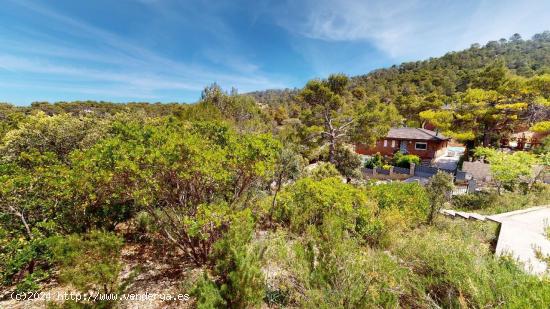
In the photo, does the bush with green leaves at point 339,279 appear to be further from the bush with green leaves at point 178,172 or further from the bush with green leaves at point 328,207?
the bush with green leaves at point 328,207

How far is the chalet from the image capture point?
29188mm

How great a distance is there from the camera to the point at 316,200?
28.7ft

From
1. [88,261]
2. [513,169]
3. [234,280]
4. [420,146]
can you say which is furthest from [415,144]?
[88,261]

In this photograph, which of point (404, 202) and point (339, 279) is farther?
point (404, 202)

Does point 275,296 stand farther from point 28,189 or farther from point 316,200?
point 28,189

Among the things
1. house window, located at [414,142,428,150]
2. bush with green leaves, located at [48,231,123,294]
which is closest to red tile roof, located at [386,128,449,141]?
house window, located at [414,142,428,150]

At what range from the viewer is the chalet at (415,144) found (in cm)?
2919

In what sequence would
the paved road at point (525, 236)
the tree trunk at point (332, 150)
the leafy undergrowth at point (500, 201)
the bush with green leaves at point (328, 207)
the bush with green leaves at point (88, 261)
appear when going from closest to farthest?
the bush with green leaves at point (88, 261), the paved road at point (525, 236), the bush with green leaves at point (328, 207), the leafy undergrowth at point (500, 201), the tree trunk at point (332, 150)

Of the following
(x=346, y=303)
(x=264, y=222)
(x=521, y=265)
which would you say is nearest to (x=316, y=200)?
(x=264, y=222)

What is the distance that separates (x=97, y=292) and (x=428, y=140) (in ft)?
107

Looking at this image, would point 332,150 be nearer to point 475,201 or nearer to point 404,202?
point 475,201

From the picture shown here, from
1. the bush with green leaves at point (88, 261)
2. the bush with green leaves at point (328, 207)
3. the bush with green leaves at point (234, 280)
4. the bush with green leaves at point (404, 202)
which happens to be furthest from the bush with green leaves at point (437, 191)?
the bush with green leaves at point (88, 261)

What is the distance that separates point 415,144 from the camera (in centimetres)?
2988

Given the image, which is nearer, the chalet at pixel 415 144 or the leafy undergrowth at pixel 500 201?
the leafy undergrowth at pixel 500 201
